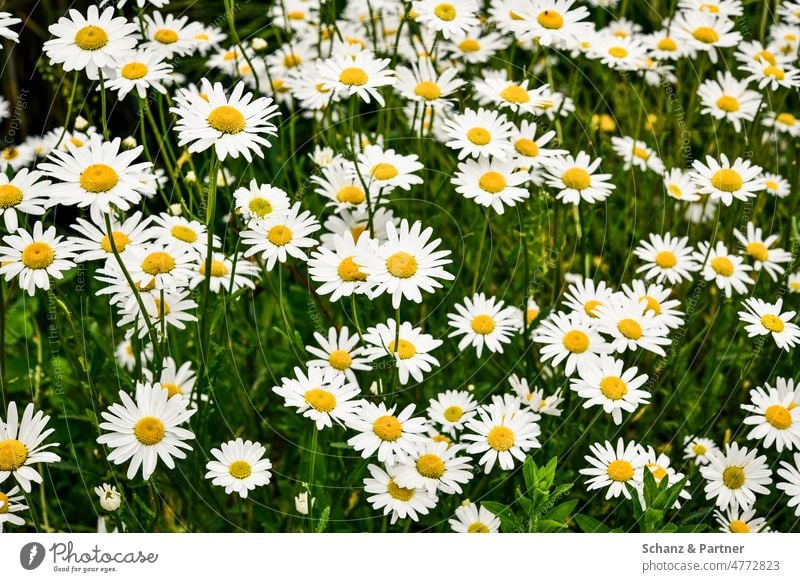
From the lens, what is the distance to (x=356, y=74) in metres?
1.01

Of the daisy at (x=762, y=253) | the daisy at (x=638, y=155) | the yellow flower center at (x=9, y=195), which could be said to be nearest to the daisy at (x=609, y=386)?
the daisy at (x=762, y=253)

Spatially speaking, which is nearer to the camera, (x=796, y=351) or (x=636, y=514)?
(x=636, y=514)

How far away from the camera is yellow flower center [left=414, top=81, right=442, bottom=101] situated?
1102 mm

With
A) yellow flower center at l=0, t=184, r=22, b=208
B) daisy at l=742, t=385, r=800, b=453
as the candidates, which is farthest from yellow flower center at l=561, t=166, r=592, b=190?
yellow flower center at l=0, t=184, r=22, b=208

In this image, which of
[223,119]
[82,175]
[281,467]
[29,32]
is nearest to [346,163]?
[223,119]

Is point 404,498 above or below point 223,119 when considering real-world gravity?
below

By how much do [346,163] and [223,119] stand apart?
21 cm

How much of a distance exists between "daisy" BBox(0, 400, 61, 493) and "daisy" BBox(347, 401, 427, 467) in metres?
0.32

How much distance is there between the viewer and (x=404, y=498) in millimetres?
941

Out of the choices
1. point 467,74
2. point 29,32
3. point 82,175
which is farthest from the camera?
point 29,32

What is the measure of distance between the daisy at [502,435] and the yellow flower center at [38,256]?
0.49 m

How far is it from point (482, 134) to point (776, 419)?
0.49m

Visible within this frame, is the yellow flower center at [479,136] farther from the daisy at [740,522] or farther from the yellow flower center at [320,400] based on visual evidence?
the daisy at [740,522]
